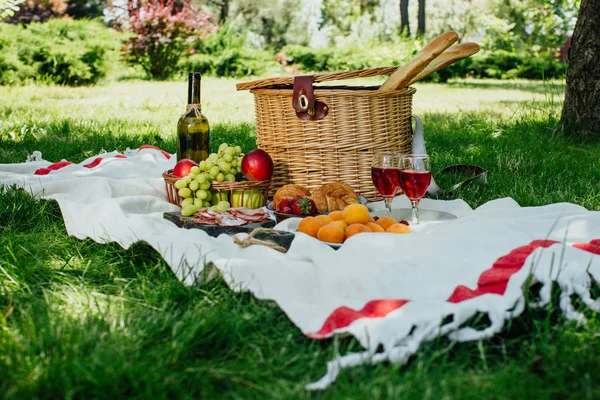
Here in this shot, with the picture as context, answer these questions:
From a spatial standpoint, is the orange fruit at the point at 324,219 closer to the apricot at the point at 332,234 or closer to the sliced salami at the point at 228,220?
the apricot at the point at 332,234

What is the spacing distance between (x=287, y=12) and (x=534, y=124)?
71.9 feet

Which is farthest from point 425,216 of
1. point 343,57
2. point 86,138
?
point 343,57

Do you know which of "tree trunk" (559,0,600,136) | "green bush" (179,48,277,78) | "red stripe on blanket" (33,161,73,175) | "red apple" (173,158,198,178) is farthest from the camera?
"green bush" (179,48,277,78)

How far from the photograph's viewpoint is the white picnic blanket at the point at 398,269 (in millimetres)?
1700

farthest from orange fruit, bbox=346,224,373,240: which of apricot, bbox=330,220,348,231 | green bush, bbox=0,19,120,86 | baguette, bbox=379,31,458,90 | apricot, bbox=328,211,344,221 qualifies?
green bush, bbox=0,19,120,86

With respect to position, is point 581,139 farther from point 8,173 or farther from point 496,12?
point 496,12

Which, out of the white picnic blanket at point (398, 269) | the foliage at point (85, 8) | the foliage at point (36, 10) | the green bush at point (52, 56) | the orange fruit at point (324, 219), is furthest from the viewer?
the foliage at point (85, 8)

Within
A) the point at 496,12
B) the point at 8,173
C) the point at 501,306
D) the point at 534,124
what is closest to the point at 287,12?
the point at 496,12

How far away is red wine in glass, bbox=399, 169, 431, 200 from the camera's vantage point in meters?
2.57

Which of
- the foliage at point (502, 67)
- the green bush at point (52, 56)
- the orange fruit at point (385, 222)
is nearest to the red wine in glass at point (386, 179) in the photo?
the orange fruit at point (385, 222)

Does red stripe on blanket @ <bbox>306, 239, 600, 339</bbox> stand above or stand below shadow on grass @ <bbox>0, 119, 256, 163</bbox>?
below

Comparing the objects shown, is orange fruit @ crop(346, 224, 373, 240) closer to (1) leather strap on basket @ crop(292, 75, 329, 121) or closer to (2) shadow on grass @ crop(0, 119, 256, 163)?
(1) leather strap on basket @ crop(292, 75, 329, 121)

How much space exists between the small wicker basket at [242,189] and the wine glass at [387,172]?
0.60m

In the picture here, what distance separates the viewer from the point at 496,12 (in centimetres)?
2917
